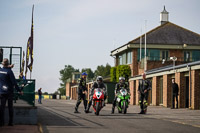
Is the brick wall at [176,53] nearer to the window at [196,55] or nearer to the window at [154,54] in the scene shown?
the window at [196,55]

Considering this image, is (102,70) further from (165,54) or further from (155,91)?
(155,91)

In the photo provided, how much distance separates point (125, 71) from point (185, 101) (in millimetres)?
28685

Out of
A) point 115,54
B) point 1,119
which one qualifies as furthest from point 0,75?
point 115,54

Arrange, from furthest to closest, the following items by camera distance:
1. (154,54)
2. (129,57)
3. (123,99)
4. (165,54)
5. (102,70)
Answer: (102,70)
(129,57)
(165,54)
(154,54)
(123,99)

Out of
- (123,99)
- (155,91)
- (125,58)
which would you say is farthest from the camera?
(125,58)

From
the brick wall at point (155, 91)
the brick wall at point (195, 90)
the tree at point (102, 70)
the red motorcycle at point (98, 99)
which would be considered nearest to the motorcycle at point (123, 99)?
the red motorcycle at point (98, 99)

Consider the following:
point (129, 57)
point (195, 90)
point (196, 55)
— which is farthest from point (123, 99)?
point (129, 57)

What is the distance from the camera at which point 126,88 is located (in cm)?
2064

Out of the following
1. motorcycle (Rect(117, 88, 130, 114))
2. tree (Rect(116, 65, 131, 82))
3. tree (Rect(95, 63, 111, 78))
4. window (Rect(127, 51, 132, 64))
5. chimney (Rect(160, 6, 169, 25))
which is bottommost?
motorcycle (Rect(117, 88, 130, 114))

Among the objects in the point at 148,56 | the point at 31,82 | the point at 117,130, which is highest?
the point at 148,56

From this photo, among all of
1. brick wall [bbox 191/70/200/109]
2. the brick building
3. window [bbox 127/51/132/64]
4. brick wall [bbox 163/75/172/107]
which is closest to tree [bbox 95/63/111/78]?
the brick building

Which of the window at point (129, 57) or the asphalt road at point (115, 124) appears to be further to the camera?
the window at point (129, 57)

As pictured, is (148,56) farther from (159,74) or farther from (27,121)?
(27,121)

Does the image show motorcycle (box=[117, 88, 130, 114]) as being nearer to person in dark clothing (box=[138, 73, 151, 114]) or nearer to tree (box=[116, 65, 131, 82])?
person in dark clothing (box=[138, 73, 151, 114])
